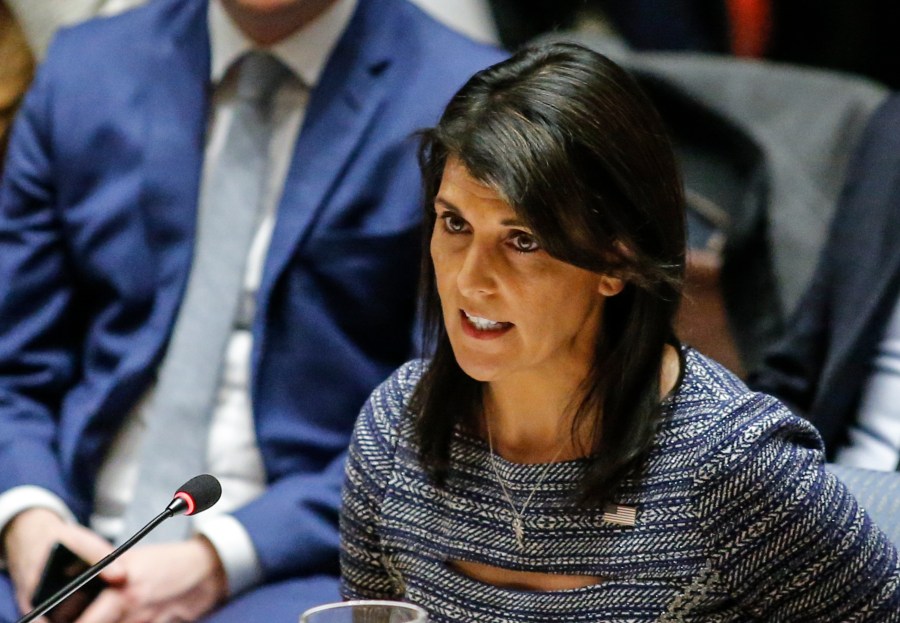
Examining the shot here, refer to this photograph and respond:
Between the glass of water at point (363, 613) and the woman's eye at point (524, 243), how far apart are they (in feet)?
0.93

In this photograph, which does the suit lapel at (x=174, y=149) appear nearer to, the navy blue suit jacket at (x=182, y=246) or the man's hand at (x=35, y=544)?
the navy blue suit jacket at (x=182, y=246)

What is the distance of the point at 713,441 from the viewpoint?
1036 mm

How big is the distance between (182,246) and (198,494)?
692 millimetres

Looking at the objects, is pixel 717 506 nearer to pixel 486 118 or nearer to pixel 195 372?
pixel 486 118

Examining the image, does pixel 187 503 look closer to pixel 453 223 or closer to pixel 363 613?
pixel 363 613

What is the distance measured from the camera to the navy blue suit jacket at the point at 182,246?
5.02 ft

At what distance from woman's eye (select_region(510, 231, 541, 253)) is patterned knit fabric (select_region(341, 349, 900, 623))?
0.61ft

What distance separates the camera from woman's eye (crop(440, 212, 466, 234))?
103cm

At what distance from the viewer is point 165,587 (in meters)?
1.41

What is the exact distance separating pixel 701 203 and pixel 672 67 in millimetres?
227

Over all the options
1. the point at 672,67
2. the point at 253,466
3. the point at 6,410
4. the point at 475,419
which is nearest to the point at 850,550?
the point at 475,419

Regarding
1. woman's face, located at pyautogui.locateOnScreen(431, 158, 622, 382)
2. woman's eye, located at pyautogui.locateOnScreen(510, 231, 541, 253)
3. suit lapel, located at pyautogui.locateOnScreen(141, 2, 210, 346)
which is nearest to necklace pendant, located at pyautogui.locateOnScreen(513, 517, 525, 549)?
woman's face, located at pyautogui.locateOnScreen(431, 158, 622, 382)

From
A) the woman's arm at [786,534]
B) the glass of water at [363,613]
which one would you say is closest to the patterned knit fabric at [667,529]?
the woman's arm at [786,534]

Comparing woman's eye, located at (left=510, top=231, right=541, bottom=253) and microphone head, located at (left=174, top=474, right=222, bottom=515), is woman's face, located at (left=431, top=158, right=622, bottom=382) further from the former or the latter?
microphone head, located at (left=174, top=474, right=222, bottom=515)
